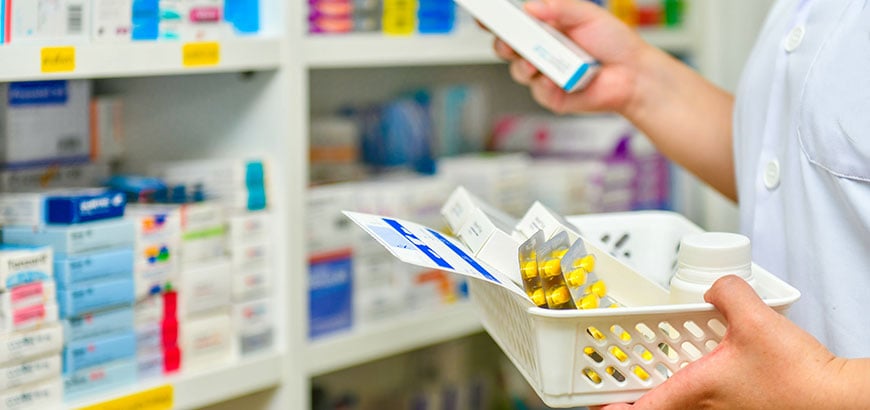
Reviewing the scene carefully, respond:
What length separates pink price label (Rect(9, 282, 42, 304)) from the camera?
1087 millimetres

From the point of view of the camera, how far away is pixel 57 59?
1.09 meters

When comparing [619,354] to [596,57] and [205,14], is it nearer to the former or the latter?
[596,57]

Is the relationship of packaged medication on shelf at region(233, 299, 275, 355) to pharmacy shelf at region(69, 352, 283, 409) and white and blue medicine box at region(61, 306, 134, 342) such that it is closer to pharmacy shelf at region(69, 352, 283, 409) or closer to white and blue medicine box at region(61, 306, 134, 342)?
pharmacy shelf at region(69, 352, 283, 409)

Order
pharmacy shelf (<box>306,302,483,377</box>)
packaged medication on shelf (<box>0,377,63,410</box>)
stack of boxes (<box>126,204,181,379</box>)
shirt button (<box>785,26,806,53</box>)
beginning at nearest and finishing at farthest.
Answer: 1. shirt button (<box>785,26,806,53</box>)
2. packaged medication on shelf (<box>0,377,63,410</box>)
3. stack of boxes (<box>126,204,181,379</box>)
4. pharmacy shelf (<box>306,302,483,377</box>)

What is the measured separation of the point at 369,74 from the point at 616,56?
73 cm

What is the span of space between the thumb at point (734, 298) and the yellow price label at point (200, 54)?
0.72 meters

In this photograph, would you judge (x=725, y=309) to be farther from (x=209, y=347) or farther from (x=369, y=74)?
(x=369, y=74)

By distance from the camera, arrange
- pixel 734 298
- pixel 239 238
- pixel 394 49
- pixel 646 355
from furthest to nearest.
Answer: pixel 394 49 → pixel 239 238 → pixel 646 355 → pixel 734 298

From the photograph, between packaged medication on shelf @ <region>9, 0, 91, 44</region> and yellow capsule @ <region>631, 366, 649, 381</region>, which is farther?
packaged medication on shelf @ <region>9, 0, 91, 44</region>

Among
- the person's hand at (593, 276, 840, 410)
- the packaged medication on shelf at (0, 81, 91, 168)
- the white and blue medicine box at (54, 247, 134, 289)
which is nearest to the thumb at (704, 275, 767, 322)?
the person's hand at (593, 276, 840, 410)

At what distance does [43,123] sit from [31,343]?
34 cm

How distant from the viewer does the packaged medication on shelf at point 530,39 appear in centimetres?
114

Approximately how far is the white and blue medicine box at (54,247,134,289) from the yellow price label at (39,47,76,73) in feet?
0.69

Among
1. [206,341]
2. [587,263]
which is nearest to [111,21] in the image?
[206,341]
